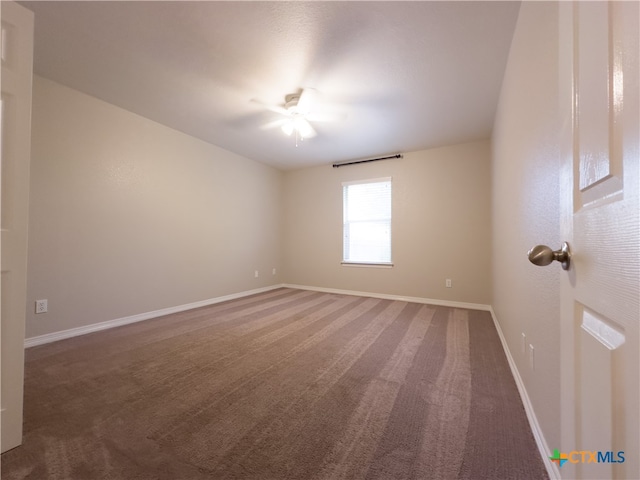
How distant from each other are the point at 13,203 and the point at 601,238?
2.04 m

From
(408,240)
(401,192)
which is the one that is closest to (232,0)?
(401,192)

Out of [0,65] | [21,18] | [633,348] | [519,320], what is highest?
[21,18]

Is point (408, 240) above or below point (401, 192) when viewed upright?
below

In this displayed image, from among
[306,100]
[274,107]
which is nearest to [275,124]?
[274,107]

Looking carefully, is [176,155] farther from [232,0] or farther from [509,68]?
[509,68]

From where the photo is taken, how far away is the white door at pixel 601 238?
37cm

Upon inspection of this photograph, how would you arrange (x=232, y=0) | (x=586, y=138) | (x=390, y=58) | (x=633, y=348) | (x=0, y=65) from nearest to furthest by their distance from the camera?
1. (x=633, y=348)
2. (x=586, y=138)
3. (x=0, y=65)
4. (x=232, y=0)
5. (x=390, y=58)

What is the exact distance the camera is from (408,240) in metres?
4.34

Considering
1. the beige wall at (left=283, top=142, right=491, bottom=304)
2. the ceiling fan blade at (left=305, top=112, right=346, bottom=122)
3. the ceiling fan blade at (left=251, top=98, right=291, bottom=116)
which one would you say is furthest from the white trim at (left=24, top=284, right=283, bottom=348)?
the ceiling fan blade at (left=305, top=112, right=346, bottom=122)

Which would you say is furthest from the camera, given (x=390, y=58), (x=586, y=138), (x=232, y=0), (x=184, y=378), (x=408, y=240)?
(x=408, y=240)

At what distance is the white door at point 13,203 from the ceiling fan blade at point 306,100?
71.9 inches

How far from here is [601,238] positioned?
1.44ft

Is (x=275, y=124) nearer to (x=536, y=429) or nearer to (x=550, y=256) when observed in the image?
(x=550, y=256)

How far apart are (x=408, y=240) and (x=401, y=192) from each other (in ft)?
2.74
